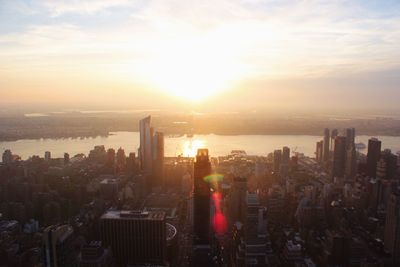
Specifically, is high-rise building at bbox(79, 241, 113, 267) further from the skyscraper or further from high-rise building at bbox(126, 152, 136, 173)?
the skyscraper

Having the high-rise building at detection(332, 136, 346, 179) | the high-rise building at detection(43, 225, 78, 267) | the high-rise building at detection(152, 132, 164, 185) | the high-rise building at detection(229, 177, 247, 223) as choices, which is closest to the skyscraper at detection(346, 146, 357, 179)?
the high-rise building at detection(332, 136, 346, 179)

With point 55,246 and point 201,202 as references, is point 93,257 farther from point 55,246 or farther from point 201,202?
point 201,202

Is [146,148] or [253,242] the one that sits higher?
[146,148]

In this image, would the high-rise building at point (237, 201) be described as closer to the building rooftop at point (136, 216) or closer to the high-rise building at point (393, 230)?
the building rooftop at point (136, 216)

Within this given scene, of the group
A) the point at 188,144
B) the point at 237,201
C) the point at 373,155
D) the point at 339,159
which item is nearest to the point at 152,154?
the point at 237,201

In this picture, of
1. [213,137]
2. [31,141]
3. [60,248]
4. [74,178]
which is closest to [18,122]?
[31,141]

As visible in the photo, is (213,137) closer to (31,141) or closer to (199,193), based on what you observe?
(31,141)

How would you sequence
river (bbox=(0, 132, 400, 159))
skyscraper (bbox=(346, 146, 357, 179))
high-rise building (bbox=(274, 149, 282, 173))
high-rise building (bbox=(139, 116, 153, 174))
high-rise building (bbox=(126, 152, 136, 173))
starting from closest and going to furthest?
high-rise building (bbox=(139, 116, 153, 174)) → skyscraper (bbox=(346, 146, 357, 179)) → high-rise building (bbox=(126, 152, 136, 173)) → high-rise building (bbox=(274, 149, 282, 173)) → river (bbox=(0, 132, 400, 159))
